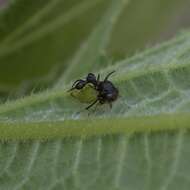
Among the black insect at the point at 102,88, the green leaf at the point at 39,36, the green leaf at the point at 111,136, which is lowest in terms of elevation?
the green leaf at the point at 111,136

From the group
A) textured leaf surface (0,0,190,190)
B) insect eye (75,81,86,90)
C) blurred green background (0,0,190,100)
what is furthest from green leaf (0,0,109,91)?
textured leaf surface (0,0,190,190)

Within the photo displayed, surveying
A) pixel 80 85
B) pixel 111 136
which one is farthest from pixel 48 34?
pixel 111 136

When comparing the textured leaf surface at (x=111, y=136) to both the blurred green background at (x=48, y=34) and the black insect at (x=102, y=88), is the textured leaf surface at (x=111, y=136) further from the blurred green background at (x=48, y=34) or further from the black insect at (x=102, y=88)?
the blurred green background at (x=48, y=34)

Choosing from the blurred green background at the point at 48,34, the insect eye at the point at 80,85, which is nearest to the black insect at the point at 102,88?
the insect eye at the point at 80,85

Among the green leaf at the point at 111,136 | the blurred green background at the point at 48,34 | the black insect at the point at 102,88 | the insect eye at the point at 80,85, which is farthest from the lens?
the blurred green background at the point at 48,34

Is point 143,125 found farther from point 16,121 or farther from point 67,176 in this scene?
point 16,121
